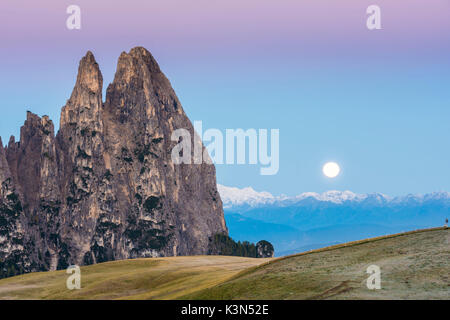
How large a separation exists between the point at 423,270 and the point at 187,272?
238 feet

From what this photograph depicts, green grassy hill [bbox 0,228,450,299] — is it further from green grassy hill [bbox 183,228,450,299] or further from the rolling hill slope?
the rolling hill slope

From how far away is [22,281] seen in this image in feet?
498

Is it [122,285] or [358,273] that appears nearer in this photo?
[358,273]

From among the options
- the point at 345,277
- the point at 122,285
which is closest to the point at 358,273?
the point at 345,277

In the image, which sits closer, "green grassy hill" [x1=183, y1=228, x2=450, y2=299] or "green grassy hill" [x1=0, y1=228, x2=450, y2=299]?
"green grassy hill" [x1=183, y1=228, x2=450, y2=299]

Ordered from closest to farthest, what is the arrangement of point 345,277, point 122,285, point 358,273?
point 345,277 < point 358,273 < point 122,285

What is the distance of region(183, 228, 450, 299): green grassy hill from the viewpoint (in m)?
58.4

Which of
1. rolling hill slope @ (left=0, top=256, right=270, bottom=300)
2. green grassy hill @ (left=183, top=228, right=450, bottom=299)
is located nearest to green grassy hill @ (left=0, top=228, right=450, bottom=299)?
green grassy hill @ (left=183, top=228, right=450, bottom=299)

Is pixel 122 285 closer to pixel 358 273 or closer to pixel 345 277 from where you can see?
pixel 358 273

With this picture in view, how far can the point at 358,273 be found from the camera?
6731 centimetres
